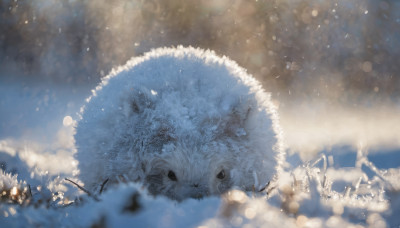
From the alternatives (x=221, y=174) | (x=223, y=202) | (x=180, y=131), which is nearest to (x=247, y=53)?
(x=221, y=174)

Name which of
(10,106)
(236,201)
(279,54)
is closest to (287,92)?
(279,54)

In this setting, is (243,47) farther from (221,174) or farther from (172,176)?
(172,176)

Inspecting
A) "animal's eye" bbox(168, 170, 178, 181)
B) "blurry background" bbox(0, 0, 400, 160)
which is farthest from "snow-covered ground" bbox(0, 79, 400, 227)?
"blurry background" bbox(0, 0, 400, 160)

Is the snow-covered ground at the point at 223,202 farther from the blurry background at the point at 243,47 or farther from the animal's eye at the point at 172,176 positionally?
the blurry background at the point at 243,47

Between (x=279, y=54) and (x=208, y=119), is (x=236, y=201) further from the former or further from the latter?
(x=279, y=54)

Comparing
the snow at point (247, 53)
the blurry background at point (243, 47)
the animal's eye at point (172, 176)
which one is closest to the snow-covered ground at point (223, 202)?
the animal's eye at point (172, 176)
